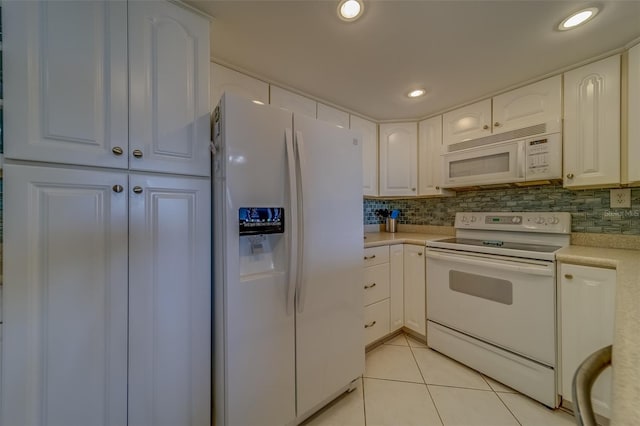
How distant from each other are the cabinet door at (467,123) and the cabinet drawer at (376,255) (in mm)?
1224

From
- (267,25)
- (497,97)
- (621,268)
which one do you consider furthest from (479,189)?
(267,25)

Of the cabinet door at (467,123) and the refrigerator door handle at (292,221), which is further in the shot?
the cabinet door at (467,123)

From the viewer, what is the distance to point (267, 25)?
50.6 inches

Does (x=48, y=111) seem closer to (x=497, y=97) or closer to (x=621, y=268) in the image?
(x=621, y=268)

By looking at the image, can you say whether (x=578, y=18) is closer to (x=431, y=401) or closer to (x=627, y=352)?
(x=627, y=352)

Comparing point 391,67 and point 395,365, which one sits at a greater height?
point 391,67

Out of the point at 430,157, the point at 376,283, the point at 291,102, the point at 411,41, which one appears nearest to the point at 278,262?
the point at 376,283

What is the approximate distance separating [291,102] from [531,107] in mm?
1841

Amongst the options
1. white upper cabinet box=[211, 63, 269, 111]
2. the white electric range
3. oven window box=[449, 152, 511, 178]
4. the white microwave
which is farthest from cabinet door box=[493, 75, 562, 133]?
white upper cabinet box=[211, 63, 269, 111]

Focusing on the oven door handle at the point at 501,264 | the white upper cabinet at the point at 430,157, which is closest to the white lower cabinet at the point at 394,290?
the oven door handle at the point at 501,264

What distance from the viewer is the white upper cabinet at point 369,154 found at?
2.45 m

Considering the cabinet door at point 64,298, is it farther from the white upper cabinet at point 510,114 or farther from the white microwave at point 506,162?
the white upper cabinet at point 510,114

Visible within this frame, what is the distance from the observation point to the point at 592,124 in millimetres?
1537

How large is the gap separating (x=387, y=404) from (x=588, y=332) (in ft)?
3.95
